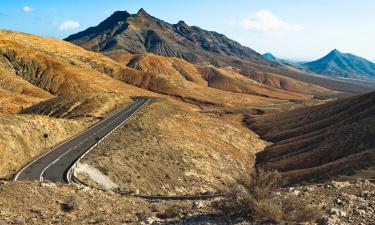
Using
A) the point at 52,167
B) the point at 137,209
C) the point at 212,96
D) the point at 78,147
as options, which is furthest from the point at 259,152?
the point at 212,96

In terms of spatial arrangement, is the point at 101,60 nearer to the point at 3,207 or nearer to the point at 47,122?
the point at 47,122

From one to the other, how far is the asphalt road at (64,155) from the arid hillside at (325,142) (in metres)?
22.1

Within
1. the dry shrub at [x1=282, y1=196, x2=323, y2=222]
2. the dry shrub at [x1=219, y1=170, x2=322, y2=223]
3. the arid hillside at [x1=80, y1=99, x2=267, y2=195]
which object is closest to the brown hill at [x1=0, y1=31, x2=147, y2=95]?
the arid hillside at [x1=80, y1=99, x2=267, y2=195]

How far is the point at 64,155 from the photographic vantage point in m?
44.1

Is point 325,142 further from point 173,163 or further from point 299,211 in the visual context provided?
point 299,211

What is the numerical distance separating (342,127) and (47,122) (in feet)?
138

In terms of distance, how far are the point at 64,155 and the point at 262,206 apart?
31.9 meters

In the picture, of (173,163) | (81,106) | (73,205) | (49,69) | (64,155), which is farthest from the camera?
(49,69)

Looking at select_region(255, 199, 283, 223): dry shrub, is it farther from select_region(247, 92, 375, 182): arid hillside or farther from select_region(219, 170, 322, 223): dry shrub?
select_region(247, 92, 375, 182): arid hillside

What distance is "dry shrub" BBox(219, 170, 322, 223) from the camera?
52.0 feet

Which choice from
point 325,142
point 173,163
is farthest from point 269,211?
point 325,142

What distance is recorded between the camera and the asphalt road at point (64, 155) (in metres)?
36.0

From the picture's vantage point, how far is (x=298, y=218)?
1584 centimetres

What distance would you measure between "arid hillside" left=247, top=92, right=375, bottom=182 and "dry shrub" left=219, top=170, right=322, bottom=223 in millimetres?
23588
